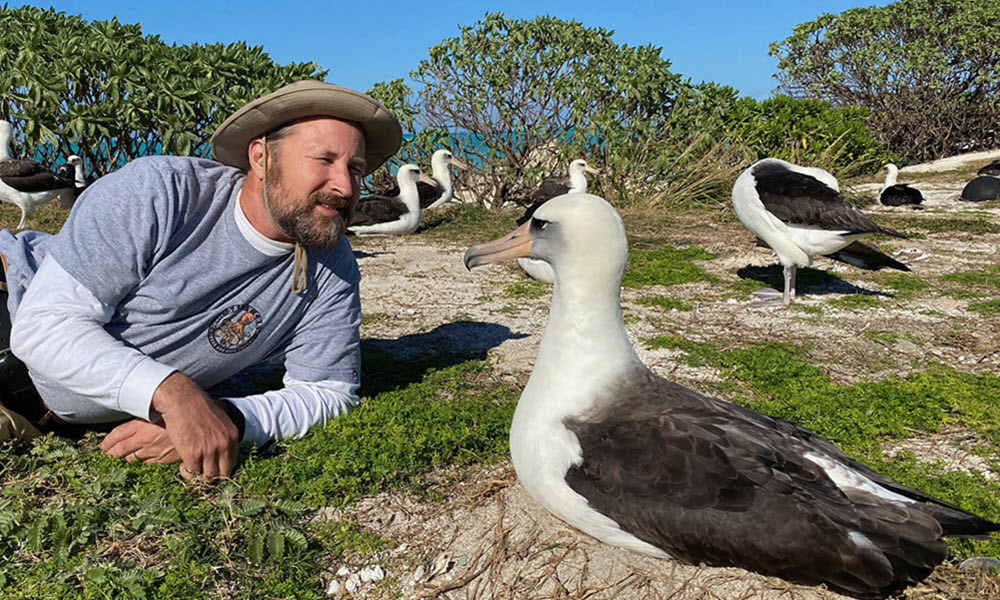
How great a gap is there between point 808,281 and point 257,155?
21.4ft

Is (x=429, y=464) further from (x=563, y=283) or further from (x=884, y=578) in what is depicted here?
(x=884, y=578)

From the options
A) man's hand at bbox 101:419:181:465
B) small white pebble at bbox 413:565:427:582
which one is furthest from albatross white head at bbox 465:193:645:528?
man's hand at bbox 101:419:181:465

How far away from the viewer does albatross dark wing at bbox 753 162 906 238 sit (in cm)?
674

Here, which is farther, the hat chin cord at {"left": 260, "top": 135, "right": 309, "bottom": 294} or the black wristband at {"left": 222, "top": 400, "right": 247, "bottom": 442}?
the hat chin cord at {"left": 260, "top": 135, "right": 309, "bottom": 294}

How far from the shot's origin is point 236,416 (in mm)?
3199

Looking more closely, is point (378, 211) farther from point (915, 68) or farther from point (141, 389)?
→ point (915, 68)

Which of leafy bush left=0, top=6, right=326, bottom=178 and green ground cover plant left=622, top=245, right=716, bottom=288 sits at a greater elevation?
leafy bush left=0, top=6, right=326, bottom=178

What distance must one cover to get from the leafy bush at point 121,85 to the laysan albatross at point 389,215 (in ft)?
7.51

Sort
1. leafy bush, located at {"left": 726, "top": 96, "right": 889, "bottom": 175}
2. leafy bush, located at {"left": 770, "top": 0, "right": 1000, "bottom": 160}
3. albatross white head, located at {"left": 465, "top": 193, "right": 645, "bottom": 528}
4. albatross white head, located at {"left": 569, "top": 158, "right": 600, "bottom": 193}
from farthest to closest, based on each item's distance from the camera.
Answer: leafy bush, located at {"left": 770, "top": 0, "right": 1000, "bottom": 160}, leafy bush, located at {"left": 726, "top": 96, "right": 889, "bottom": 175}, albatross white head, located at {"left": 569, "top": 158, "right": 600, "bottom": 193}, albatross white head, located at {"left": 465, "top": 193, "right": 645, "bottom": 528}

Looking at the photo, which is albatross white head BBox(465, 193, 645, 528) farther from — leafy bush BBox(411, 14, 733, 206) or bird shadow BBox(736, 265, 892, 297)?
leafy bush BBox(411, 14, 733, 206)

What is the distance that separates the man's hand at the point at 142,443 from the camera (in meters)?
3.07

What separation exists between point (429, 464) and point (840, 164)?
55.1 ft

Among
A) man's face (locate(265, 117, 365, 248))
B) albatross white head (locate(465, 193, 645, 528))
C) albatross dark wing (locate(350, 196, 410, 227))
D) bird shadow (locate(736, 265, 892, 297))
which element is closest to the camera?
albatross white head (locate(465, 193, 645, 528))

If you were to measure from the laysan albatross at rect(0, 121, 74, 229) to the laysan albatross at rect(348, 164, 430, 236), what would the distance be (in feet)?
14.9
